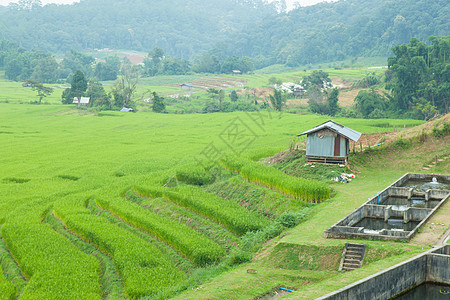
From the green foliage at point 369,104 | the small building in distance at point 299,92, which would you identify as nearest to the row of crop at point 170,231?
the green foliage at point 369,104

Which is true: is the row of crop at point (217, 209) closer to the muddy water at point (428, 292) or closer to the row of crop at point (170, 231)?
the row of crop at point (170, 231)

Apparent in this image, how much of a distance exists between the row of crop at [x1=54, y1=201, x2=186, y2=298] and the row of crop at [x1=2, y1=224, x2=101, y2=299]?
2.57ft

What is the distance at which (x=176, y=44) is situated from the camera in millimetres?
190750

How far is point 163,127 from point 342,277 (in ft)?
129

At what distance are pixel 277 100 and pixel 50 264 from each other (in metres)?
48.4

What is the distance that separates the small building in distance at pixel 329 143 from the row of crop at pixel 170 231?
9638 mm

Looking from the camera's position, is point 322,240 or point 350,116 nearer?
point 322,240

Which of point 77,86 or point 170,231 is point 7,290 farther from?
point 77,86

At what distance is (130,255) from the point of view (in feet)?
50.9

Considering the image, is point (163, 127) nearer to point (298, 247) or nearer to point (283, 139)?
point (283, 139)

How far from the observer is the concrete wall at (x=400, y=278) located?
12.1 meters

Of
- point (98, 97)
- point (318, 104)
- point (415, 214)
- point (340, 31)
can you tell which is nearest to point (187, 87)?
point (98, 97)

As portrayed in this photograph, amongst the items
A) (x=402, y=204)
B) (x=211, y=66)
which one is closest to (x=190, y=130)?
(x=402, y=204)

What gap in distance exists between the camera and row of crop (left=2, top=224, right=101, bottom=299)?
13.4 metres
